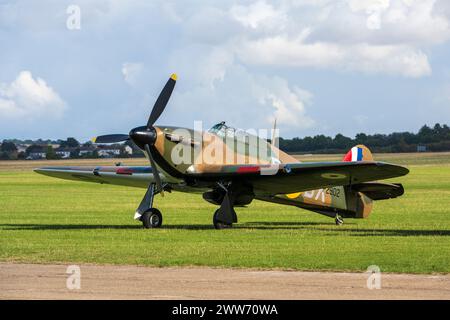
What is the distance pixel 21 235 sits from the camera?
847 inches

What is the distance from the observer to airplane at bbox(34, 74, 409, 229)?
73.4 feet

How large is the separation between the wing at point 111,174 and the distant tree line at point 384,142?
110 m

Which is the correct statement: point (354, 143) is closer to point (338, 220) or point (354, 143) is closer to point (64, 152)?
point (64, 152)

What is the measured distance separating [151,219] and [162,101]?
303cm

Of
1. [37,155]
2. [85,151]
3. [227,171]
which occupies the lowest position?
[227,171]

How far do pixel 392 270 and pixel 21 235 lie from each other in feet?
33.6

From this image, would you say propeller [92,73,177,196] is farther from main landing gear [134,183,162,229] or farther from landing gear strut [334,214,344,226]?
landing gear strut [334,214,344,226]

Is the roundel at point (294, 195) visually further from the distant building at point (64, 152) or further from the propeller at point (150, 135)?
the distant building at point (64, 152)

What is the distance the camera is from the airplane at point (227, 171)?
22.4 metres

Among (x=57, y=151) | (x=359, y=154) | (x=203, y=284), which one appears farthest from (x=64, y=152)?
(x=203, y=284)

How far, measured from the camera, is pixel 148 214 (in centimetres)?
2359

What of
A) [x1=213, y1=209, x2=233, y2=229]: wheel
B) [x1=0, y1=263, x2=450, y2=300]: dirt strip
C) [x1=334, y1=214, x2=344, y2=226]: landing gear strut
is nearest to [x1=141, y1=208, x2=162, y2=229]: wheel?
[x1=213, y1=209, x2=233, y2=229]: wheel
